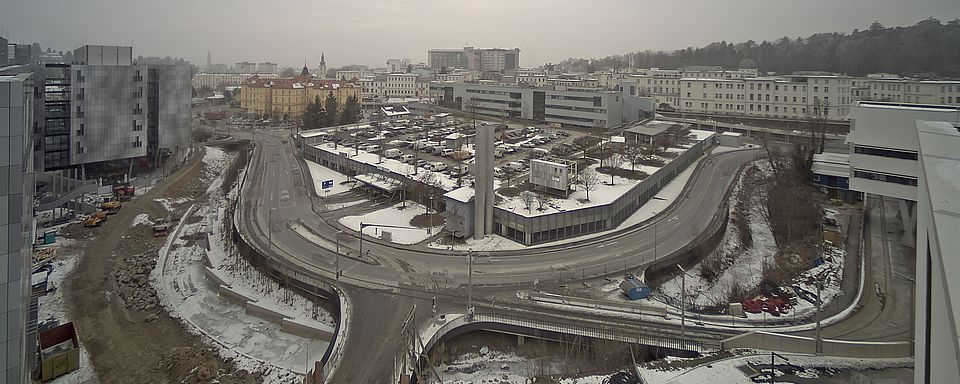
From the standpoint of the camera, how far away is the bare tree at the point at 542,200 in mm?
15401

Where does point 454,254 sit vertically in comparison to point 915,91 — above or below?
below

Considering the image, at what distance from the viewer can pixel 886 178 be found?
14664 mm

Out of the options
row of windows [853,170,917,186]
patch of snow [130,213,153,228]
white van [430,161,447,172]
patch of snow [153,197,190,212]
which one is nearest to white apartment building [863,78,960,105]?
row of windows [853,170,917,186]

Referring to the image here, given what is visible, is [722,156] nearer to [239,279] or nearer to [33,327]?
[239,279]

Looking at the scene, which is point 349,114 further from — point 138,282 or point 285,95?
point 138,282

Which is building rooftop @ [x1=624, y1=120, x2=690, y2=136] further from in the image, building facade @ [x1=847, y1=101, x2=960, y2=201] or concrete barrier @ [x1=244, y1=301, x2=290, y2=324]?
concrete barrier @ [x1=244, y1=301, x2=290, y2=324]

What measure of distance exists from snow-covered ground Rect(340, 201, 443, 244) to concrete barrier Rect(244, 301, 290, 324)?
4152 mm

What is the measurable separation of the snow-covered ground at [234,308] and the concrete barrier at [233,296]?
114mm

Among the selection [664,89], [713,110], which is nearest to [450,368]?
[713,110]

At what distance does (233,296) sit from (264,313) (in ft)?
4.88

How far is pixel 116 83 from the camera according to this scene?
2338cm

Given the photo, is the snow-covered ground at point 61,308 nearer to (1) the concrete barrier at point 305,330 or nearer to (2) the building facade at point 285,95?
(1) the concrete barrier at point 305,330

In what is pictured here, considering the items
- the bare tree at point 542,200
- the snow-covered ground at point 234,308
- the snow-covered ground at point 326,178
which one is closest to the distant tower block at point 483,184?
the bare tree at point 542,200

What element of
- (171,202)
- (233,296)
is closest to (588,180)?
(233,296)
